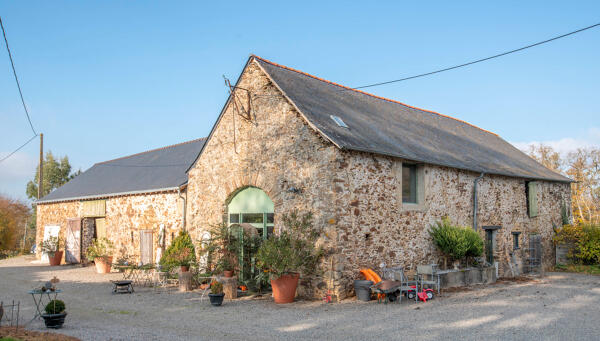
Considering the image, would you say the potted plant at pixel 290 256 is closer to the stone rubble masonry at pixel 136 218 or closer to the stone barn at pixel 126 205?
the stone barn at pixel 126 205

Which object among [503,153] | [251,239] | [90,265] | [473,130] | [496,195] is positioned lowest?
[90,265]

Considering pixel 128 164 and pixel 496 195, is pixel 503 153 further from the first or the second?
pixel 128 164

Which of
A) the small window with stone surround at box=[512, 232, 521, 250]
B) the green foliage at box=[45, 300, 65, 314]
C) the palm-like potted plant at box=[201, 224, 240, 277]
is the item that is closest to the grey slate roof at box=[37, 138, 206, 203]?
the palm-like potted plant at box=[201, 224, 240, 277]

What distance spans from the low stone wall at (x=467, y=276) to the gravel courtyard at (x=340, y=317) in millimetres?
596

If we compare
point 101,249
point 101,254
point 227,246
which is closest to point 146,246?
point 101,254

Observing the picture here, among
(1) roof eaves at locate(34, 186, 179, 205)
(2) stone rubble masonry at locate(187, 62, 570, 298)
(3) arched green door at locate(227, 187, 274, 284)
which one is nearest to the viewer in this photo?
(2) stone rubble masonry at locate(187, 62, 570, 298)

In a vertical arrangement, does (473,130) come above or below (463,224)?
above

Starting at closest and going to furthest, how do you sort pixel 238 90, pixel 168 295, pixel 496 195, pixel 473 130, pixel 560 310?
pixel 560 310 < pixel 168 295 < pixel 238 90 < pixel 496 195 < pixel 473 130

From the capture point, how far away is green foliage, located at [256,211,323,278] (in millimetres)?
10453

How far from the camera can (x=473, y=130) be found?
22.7m

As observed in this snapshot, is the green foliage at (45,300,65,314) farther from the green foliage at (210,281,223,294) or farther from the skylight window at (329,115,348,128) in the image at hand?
the skylight window at (329,115,348,128)

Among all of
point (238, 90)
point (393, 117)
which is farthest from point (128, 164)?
point (393, 117)

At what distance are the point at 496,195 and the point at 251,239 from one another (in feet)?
29.7

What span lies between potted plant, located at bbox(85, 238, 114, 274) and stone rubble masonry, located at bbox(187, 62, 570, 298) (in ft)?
17.4
